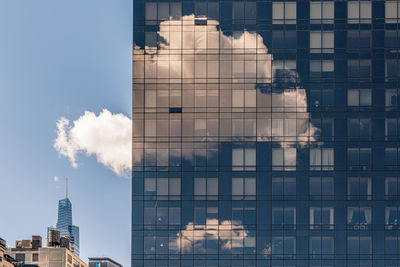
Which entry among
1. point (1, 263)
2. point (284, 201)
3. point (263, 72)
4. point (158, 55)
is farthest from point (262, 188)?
point (1, 263)

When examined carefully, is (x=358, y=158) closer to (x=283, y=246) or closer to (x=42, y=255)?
(x=283, y=246)

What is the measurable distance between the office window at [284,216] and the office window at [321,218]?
2312 mm

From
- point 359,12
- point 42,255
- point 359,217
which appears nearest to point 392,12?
point 359,12

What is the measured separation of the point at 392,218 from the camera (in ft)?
269

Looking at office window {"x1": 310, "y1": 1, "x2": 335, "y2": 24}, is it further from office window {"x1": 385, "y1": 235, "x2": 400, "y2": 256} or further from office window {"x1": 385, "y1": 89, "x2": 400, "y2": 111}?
office window {"x1": 385, "y1": 235, "x2": 400, "y2": 256}

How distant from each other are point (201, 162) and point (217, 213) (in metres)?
6.60

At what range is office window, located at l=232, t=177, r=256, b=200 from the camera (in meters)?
82.7

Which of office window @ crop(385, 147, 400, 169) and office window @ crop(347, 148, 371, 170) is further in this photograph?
office window @ crop(385, 147, 400, 169)

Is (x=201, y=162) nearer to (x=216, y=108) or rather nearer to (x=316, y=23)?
(x=216, y=108)

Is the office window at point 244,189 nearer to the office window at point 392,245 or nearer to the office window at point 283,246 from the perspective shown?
the office window at point 283,246

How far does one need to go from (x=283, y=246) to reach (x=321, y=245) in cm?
460

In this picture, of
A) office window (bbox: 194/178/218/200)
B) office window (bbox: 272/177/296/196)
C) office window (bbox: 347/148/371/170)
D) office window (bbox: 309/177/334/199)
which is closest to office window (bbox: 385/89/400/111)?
office window (bbox: 347/148/371/170)

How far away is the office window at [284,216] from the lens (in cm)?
8194

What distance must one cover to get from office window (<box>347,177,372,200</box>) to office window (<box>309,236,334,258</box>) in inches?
233
